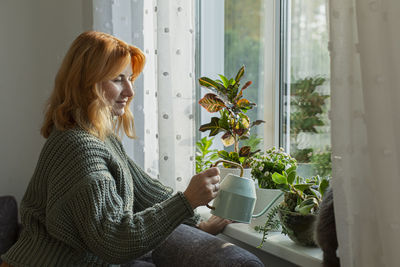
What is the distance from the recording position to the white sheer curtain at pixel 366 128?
0.93 m

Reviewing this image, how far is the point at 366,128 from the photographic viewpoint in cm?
97

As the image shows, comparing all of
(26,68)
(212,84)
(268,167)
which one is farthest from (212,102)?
(26,68)

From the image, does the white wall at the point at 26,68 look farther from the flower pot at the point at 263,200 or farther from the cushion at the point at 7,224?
the flower pot at the point at 263,200

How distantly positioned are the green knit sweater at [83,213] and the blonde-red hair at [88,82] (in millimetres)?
58

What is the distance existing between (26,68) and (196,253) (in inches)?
64.4

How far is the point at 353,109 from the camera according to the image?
101cm

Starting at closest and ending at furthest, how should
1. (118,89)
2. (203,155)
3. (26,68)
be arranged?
(118,89) < (203,155) < (26,68)

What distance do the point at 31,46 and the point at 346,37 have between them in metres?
1.97

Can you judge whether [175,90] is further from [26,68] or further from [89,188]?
[26,68]

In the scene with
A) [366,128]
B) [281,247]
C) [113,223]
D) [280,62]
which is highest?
[280,62]

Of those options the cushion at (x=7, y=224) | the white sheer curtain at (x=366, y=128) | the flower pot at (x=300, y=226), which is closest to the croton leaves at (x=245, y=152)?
the flower pot at (x=300, y=226)

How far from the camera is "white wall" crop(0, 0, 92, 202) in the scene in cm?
246

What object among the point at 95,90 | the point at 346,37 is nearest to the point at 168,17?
the point at 95,90

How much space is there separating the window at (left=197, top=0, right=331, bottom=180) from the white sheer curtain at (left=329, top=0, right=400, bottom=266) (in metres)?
0.63
